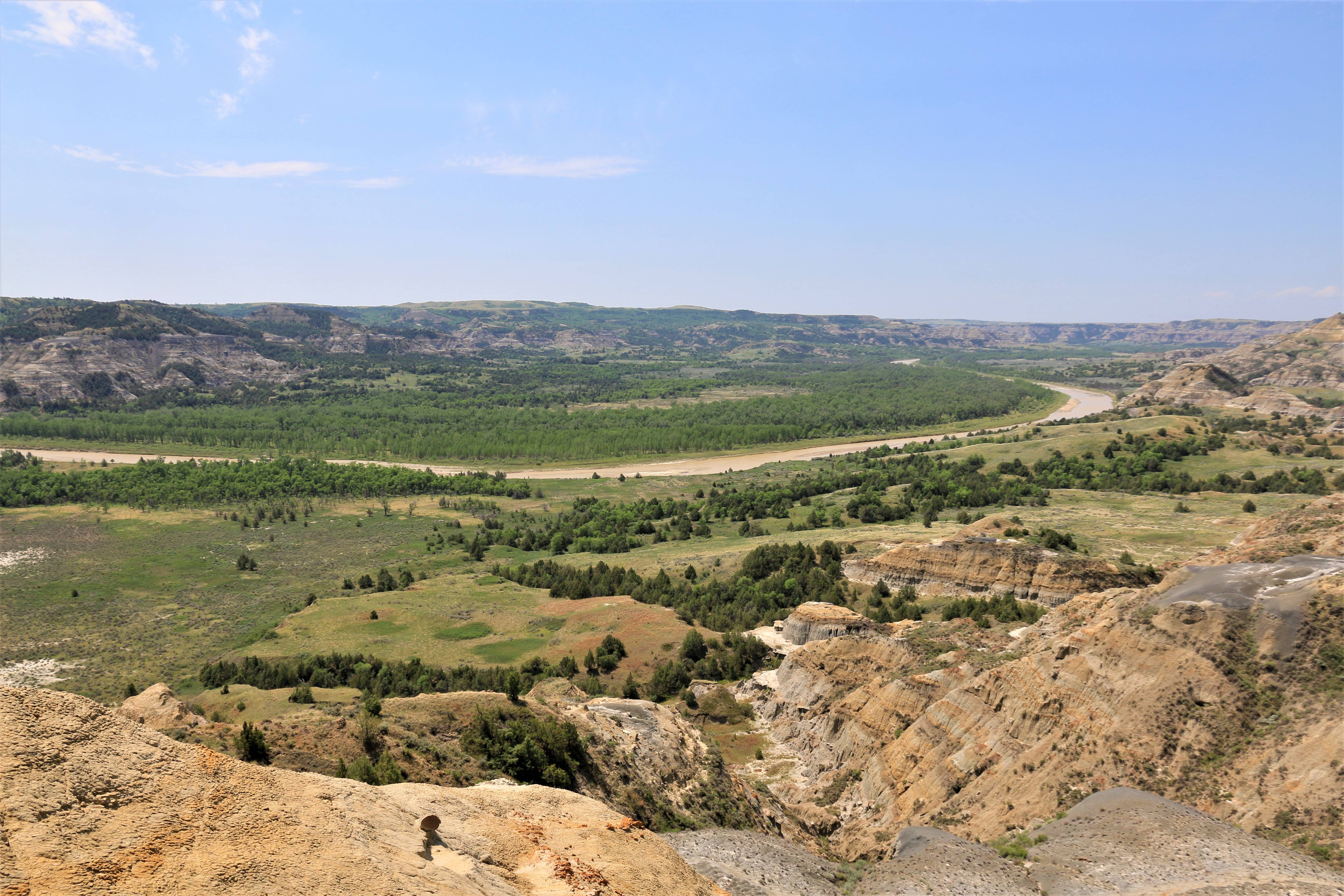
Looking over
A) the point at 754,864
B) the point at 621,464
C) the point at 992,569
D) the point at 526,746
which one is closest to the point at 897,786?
the point at 754,864

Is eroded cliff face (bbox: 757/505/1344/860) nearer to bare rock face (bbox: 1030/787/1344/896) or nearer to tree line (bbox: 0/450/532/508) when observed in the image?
bare rock face (bbox: 1030/787/1344/896)

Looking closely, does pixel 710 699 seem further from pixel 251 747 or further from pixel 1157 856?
pixel 251 747

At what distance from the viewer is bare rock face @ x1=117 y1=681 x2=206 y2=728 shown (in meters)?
27.7

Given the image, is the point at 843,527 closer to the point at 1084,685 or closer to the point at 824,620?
the point at 824,620

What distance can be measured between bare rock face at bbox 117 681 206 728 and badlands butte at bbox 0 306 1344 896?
25cm

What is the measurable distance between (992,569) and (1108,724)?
32.3 meters

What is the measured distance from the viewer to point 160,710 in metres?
29.9

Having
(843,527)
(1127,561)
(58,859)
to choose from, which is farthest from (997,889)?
(843,527)

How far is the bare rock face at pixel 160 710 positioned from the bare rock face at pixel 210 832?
14154mm

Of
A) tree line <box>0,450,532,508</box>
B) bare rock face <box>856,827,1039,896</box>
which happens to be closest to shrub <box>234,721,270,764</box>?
bare rock face <box>856,827,1039,896</box>

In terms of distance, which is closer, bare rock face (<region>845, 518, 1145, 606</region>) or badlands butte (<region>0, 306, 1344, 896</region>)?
badlands butte (<region>0, 306, 1344, 896</region>)

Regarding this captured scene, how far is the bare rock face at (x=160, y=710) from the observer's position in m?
27.7

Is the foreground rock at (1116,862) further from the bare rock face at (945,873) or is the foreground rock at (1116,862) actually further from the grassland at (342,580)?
the grassland at (342,580)

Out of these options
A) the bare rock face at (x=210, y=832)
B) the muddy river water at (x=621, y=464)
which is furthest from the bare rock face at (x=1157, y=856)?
the muddy river water at (x=621, y=464)
